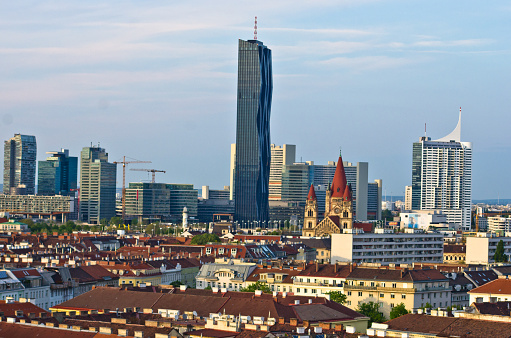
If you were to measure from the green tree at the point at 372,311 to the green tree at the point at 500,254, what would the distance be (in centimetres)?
7212

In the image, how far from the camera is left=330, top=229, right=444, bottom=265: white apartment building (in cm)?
18125

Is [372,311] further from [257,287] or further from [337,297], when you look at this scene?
[257,287]

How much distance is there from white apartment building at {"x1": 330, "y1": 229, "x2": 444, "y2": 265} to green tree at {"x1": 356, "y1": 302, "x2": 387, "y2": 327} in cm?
6318

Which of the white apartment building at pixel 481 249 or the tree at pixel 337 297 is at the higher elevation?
the white apartment building at pixel 481 249

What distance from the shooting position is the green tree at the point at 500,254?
185150 millimetres

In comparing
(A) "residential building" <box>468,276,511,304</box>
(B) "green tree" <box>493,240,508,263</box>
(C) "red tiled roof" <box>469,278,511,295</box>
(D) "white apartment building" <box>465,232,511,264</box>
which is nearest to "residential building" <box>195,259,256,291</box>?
(A) "residential building" <box>468,276,511,304</box>

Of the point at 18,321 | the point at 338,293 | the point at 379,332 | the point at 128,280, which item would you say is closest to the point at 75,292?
the point at 128,280

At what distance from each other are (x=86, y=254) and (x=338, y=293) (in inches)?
2794

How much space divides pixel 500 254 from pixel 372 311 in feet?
262

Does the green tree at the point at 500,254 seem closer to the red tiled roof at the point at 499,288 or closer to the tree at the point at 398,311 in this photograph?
the red tiled roof at the point at 499,288

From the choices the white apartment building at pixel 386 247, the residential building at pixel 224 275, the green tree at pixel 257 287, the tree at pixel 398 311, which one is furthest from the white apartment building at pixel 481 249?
the tree at pixel 398 311

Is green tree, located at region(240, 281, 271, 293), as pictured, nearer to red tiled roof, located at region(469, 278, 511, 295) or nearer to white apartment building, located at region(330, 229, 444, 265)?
red tiled roof, located at region(469, 278, 511, 295)

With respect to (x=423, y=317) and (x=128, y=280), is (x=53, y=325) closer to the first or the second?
(x=423, y=317)

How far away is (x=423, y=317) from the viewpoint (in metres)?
79.8
